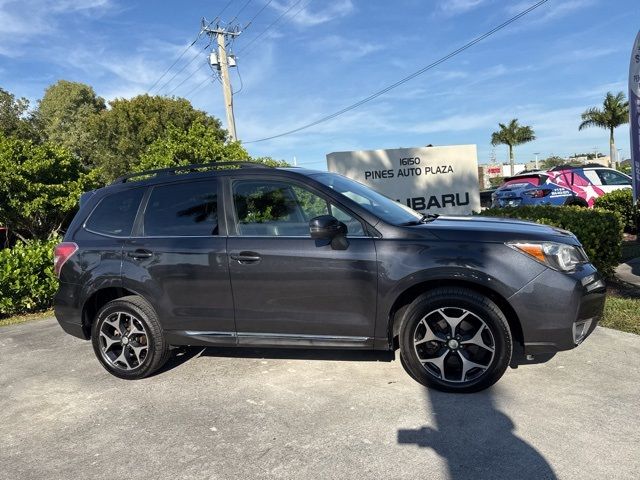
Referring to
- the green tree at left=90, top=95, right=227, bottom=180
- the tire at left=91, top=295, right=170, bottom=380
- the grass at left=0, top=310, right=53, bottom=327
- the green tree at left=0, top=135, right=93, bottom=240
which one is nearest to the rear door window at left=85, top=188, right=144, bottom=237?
the tire at left=91, top=295, right=170, bottom=380

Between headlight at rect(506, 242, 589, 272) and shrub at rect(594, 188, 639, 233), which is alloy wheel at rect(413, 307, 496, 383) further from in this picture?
shrub at rect(594, 188, 639, 233)

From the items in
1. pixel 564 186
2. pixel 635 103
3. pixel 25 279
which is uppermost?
pixel 635 103

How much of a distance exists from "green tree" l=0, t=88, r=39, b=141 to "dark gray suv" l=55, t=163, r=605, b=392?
2750 cm

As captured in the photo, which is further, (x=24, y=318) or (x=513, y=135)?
(x=513, y=135)

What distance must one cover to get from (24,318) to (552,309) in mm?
7244

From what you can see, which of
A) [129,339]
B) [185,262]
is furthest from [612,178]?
[129,339]

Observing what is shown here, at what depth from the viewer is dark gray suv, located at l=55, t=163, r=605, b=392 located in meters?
3.50

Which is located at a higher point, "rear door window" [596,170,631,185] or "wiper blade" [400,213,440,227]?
"rear door window" [596,170,631,185]

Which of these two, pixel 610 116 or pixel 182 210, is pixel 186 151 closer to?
pixel 182 210

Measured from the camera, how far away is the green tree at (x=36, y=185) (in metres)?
10.1

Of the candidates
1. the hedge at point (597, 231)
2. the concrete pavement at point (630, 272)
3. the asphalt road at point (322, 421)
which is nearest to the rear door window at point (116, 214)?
the asphalt road at point (322, 421)

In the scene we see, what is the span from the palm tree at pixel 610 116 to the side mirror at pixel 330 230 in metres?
45.9

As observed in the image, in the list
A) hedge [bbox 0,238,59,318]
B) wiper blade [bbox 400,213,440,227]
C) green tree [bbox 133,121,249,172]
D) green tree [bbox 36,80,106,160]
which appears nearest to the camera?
wiper blade [bbox 400,213,440,227]

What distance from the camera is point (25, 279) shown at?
7230 millimetres
